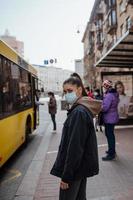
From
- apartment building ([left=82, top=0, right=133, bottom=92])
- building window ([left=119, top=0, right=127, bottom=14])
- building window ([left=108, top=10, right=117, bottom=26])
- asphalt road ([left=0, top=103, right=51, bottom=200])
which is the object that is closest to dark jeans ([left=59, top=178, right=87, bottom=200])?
asphalt road ([left=0, top=103, right=51, bottom=200])

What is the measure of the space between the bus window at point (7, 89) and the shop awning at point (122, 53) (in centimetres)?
355

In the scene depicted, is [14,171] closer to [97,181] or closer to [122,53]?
[97,181]

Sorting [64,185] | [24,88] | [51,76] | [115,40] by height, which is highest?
[115,40]

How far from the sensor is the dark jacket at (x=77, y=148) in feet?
11.0

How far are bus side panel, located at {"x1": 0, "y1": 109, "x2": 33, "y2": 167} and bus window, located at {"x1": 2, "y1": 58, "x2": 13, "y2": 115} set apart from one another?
8.4 inches

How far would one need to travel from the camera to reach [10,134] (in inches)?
312

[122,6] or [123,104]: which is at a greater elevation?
[122,6]

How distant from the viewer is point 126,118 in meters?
15.1

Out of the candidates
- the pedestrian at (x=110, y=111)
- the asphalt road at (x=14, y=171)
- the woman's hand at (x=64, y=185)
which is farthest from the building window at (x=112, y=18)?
the woman's hand at (x=64, y=185)

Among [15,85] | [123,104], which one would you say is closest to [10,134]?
[15,85]

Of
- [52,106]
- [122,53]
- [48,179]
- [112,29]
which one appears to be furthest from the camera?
[112,29]

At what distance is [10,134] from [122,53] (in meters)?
7.29

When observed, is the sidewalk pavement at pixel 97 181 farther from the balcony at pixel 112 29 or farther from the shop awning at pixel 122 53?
the balcony at pixel 112 29

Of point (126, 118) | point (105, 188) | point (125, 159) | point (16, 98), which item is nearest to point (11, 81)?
point (16, 98)
